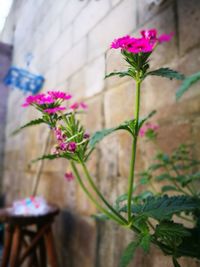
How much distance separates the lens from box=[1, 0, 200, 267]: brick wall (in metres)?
0.96

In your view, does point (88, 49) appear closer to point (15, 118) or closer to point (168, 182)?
point (168, 182)

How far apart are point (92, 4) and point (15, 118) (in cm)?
188

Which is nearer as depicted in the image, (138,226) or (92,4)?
(138,226)

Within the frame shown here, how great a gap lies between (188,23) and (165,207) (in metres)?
0.74

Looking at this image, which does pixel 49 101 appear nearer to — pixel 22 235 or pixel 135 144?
pixel 135 144

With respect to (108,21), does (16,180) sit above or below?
below

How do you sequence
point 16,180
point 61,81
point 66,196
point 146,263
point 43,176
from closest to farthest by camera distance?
point 146,263 < point 66,196 < point 61,81 < point 43,176 < point 16,180

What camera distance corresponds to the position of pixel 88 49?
5.42 feet

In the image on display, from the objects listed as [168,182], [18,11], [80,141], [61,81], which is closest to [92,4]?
[61,81]

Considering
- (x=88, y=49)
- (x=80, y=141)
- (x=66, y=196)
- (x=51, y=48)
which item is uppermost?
(x=51, y=48)

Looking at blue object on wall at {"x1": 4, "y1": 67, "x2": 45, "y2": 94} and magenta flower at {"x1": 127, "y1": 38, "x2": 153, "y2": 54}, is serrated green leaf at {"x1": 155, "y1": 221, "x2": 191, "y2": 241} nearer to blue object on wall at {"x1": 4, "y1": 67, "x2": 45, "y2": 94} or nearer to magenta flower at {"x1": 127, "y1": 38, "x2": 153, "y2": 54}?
magenta flower at {"x1": 127, "y1": 38, "x2": 153, "y2": 54}

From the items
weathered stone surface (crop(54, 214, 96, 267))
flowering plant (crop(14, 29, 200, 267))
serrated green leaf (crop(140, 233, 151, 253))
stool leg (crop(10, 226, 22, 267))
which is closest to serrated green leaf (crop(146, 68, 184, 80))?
flowering plant (crop(14, 29, 200, 267))

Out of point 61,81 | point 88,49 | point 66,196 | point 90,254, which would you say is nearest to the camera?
point 90,254

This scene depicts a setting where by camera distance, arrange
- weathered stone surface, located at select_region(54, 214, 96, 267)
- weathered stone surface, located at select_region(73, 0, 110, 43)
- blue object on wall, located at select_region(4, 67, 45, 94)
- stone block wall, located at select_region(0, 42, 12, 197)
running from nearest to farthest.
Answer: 1. weathered stone surface, located at select_region(54, 214, 96, 267)
2. weathered stone surface, located at select_region(73, 0, 110, 43)
3. blue object on wall, located at select_region(4, 67, 45, 94)
4. stone block wall, located at select_region(0, 42, 12, 197)
